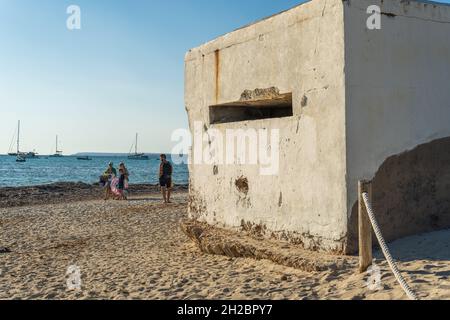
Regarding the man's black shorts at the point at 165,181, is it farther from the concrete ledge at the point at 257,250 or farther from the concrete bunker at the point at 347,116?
the concrete bunker at the point at 347,116

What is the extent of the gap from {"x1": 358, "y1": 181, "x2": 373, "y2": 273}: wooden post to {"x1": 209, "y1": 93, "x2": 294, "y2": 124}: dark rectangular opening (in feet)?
9.18

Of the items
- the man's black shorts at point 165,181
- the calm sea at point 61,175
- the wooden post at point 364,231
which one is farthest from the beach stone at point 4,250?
the calm sea at point 61,175

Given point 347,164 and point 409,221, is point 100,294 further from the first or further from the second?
point 409,221

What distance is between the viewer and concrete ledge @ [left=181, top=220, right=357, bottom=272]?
545 centimetres

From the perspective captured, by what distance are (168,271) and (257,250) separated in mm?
1192

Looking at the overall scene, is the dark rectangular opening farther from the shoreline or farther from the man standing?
the shoreline

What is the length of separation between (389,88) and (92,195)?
17527mm


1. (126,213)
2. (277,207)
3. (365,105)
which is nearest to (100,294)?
(277,207)

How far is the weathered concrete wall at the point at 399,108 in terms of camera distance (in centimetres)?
568

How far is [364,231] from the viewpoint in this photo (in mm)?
5012

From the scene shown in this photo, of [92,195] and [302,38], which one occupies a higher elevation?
[302,38]

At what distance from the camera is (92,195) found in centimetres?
2152
